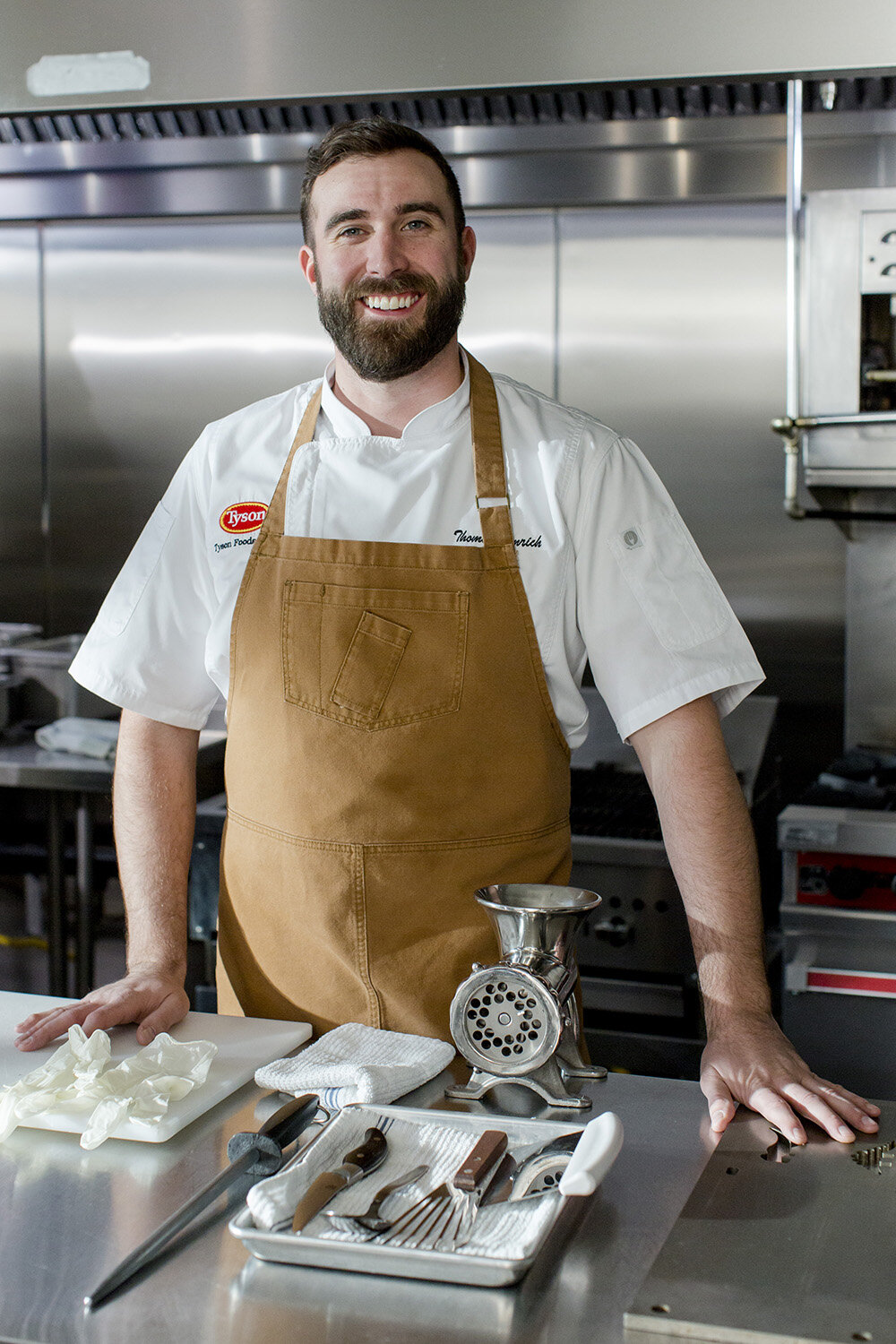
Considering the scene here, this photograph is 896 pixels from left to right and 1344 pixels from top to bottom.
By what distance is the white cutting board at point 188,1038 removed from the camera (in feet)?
3.93

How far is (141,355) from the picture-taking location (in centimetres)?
387

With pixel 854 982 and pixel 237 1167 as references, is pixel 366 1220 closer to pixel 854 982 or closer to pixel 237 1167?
pixel 237 1167

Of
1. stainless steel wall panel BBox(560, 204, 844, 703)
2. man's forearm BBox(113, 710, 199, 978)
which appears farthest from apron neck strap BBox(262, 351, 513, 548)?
stainless steel wall panel BBox(560, 204, 844, 703)

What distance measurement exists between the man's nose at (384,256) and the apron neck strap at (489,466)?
0.56 ft

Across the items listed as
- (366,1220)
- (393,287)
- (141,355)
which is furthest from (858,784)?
(141,355)

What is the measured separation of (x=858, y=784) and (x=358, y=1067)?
5.73 ft

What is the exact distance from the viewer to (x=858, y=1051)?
2.50 meters

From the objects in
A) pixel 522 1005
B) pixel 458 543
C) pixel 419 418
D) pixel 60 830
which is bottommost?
pixel 60 830

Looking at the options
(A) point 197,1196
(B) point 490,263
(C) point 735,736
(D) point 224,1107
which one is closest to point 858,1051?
(C) point 735,736

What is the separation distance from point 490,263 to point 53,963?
2.05 meters

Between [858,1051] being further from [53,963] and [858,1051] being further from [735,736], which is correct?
[53,963]

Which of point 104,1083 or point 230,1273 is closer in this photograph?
point 230,1273

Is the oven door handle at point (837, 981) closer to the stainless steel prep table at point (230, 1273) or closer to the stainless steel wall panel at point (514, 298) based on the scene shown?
the stainless steel prep table at point (230, 1273)

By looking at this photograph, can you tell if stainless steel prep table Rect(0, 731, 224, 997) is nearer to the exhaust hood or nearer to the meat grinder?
the exhaust hood
